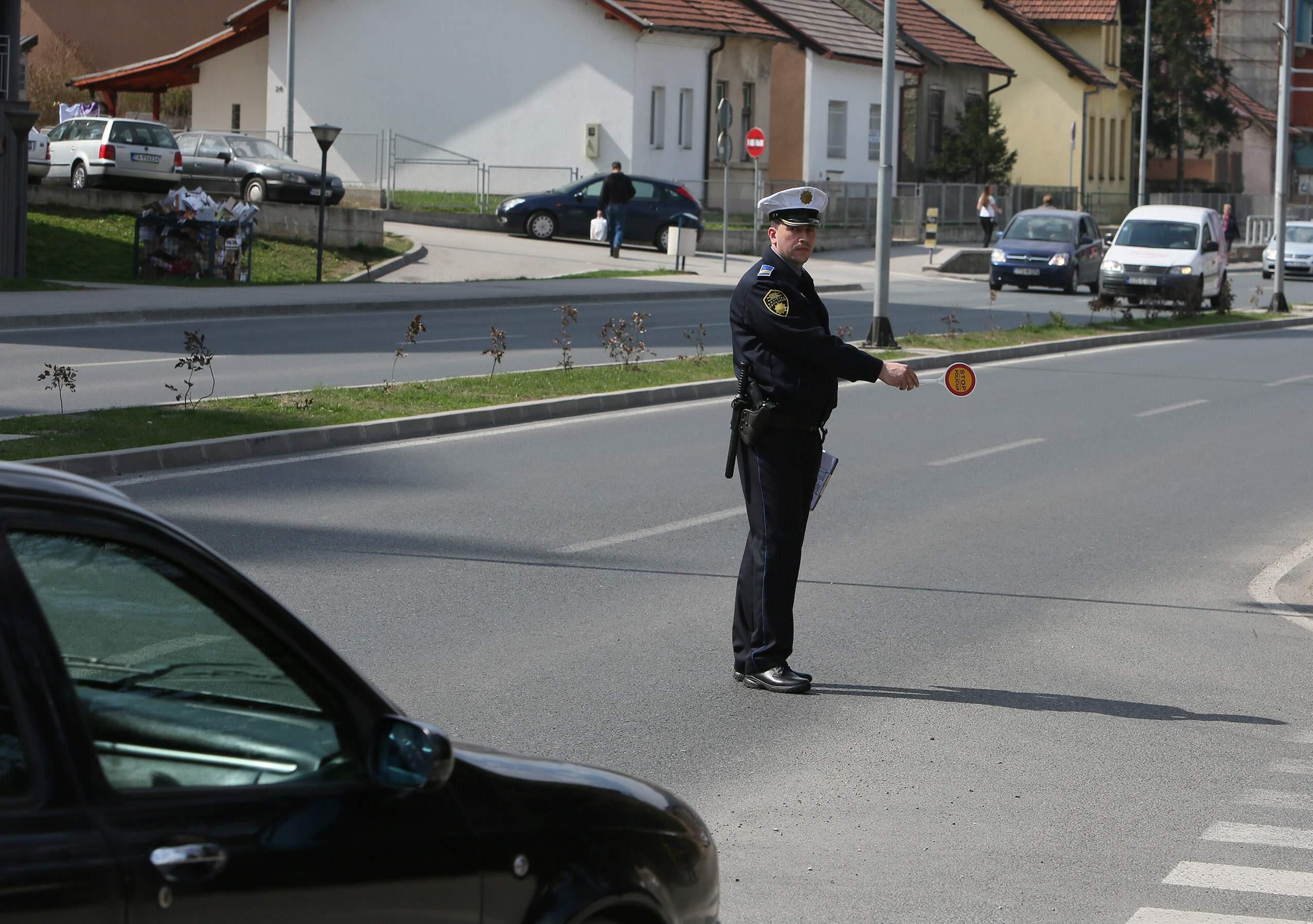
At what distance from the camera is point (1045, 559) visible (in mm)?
10641

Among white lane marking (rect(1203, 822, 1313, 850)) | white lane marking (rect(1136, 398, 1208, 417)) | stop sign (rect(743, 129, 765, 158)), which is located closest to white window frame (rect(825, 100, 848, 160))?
stop sign (rect(743, 129, 765, 158))

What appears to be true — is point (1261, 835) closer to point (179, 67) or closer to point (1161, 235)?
point (1161, 235)

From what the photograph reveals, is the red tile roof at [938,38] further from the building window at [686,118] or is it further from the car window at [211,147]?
the car window at [211,147]

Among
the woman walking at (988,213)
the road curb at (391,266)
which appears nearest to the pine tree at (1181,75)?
the woman walking at (988,213)

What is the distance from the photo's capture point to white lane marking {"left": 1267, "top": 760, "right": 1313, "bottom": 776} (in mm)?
6656

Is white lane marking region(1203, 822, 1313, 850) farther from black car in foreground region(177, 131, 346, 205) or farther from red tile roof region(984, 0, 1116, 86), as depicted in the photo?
red tile roof region(984, 0, 1116, 86)

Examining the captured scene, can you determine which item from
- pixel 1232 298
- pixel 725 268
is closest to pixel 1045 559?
pixel 1232 298

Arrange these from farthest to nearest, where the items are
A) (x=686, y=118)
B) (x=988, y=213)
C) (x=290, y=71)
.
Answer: (x=988, y=213)
(x=686, y=118)
(x=290, y=71)

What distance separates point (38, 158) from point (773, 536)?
34.6 meters

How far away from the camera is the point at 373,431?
1447 cm

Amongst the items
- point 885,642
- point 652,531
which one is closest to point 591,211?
point 652,531

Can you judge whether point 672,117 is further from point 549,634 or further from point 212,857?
point 212,857

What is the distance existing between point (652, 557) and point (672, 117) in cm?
4147

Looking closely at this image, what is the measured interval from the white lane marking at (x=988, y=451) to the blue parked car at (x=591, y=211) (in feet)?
89.7
